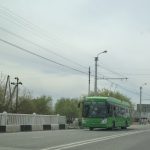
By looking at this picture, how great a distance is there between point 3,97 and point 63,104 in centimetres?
6190

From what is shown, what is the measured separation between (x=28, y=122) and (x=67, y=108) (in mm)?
98929

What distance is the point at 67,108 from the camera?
144m

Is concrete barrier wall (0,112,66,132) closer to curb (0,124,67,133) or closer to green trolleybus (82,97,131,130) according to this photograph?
curb (0,124,67,133)

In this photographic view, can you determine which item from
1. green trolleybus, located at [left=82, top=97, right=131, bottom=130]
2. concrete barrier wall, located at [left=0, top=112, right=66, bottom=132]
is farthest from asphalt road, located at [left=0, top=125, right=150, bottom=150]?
green trolleybus, located at [left=82, top=97, right=131, bottom=130]

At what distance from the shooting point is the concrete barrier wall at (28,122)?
3988 cm

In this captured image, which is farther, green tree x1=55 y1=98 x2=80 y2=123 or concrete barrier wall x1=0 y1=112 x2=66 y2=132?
green tree x1=55 y1=98 x2=80 y2=123

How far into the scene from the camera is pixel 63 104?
14925 centimetres

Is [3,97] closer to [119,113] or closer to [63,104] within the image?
[119,113]

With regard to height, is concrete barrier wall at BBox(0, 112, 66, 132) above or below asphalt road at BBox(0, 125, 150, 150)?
above

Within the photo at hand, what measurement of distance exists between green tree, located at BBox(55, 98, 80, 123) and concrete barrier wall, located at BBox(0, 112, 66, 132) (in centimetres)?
8372

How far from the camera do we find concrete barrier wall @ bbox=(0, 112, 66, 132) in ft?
131

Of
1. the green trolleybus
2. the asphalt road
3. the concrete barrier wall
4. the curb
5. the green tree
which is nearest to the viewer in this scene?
the asphalt road

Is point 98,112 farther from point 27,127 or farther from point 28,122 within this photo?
point 27,127

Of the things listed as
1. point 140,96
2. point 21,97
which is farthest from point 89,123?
point 140,96
